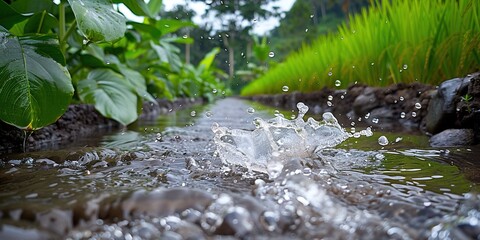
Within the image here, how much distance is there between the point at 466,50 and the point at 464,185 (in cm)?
153

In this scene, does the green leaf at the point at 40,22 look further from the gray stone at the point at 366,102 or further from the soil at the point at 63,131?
the gray stone at the point at 366,102

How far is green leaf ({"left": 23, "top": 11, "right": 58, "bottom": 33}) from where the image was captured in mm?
2206

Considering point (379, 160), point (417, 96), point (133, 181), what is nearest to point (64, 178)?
point (133, 181)

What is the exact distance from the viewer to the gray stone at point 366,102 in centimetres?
354

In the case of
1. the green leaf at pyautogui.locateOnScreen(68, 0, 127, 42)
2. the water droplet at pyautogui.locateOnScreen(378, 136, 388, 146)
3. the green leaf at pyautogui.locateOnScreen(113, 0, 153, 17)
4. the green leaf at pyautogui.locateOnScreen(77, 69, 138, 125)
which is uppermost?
the green leaf at pyautogui.locateOnScreen(113, 0, 153, 17)

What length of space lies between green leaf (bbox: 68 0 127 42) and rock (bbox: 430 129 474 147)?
4.96ft

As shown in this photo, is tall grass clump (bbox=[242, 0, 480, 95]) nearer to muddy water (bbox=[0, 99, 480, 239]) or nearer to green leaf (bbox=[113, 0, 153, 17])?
muddy water (bbox=[0, 99, 480, 239])

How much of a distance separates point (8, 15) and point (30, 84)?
81 centimetres

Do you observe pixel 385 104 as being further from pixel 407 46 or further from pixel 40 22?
pixel 40 22

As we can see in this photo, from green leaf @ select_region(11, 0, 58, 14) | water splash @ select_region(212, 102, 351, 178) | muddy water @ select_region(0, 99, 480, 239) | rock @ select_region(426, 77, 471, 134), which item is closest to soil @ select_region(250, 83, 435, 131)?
rock @ select_region(426, 77, 471, 134)

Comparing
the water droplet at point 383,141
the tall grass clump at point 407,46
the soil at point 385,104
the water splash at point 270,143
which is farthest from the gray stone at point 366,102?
the water splash at point 270,143

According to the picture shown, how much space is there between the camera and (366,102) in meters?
3.60

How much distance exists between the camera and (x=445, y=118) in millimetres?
2201

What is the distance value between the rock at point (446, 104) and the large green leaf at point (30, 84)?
1873 mm
